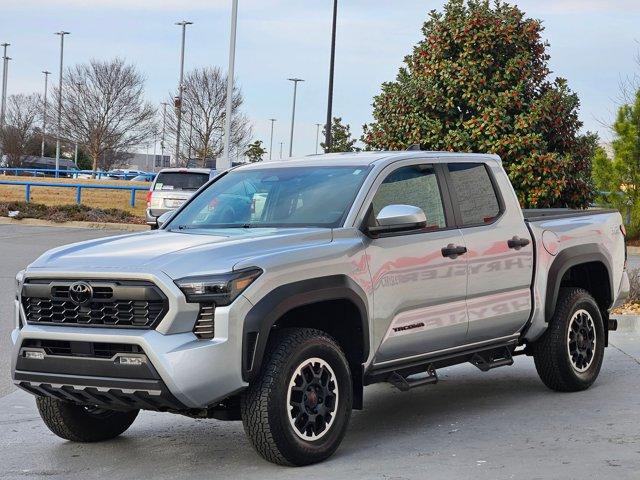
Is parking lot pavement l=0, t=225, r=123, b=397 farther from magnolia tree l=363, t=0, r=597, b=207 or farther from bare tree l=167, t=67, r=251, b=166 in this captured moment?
bare tree l=167, t=67, r=251, b=166

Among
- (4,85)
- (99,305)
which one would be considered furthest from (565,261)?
(4,85)

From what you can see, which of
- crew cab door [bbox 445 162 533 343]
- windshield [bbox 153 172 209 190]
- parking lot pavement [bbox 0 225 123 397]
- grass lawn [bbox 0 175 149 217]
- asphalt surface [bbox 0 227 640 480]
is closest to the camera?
asphalt surface [bbox 0 227 640 480]

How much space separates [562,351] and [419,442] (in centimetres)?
195

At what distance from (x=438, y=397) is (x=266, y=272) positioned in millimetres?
3108

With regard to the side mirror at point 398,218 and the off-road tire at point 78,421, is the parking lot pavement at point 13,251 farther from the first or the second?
the side mirror at point 398,218

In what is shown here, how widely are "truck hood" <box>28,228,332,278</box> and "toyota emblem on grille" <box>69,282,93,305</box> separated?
9 cm

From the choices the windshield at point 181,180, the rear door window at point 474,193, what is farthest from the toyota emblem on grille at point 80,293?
the windshield at point 181,180

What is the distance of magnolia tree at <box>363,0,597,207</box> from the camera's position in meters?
23.5

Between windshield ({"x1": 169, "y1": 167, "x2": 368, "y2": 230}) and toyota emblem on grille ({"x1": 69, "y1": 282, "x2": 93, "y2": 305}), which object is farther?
windshield ({"x1": 169, "y1": 167, "x2": 368, "y2": 230})

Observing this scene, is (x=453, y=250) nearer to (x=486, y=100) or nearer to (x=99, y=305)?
(x=99, y=305)

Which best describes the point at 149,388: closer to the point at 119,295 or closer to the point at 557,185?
the point at 119,295

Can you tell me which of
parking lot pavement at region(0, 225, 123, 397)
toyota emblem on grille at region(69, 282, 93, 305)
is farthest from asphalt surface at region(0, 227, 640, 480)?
parking lot pavement at region(0, 225, 123, 397)

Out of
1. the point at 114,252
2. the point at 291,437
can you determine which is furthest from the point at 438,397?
the point at 114,252

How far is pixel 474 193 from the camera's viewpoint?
8352 millimetres
